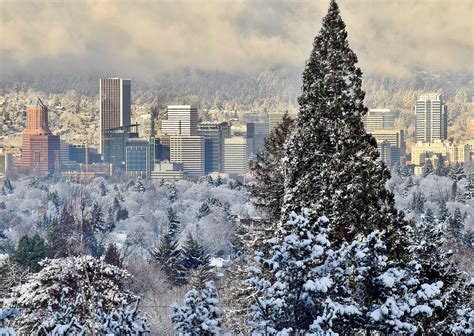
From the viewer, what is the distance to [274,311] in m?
11.8

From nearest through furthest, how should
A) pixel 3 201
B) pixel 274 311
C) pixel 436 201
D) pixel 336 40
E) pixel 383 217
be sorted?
pixel 274 311
pixel 383 217
pixel 336 40
pixel 436 201
pixel 3 201

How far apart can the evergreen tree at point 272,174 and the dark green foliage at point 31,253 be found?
90.2ft

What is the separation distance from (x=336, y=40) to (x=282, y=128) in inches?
174

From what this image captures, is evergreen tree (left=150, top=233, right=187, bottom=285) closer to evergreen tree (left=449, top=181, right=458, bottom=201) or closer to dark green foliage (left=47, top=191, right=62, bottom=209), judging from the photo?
evergreen tree (left=449, top=181, right=458, bottom=201)

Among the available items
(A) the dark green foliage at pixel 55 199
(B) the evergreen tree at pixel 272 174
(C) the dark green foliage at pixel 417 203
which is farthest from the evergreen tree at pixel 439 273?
(A) the dark green foliage at pixel 55 199

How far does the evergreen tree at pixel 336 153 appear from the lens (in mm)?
16438

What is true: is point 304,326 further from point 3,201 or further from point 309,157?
point 3,201

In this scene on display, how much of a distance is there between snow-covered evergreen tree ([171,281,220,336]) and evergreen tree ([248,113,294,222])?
29.3 ft

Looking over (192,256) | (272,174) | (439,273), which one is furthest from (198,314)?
(192,256)

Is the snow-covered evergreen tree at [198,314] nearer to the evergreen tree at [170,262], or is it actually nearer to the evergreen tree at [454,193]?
the evergreen tree at [170,262]

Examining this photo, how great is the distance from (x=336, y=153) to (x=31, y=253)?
3607 centimetres

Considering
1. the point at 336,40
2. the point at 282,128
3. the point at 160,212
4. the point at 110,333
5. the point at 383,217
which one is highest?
the point at 336,40

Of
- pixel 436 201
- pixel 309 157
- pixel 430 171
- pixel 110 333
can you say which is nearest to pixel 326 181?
pixel 309 157

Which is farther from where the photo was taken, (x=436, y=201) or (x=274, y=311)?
(x=436, y=201)
